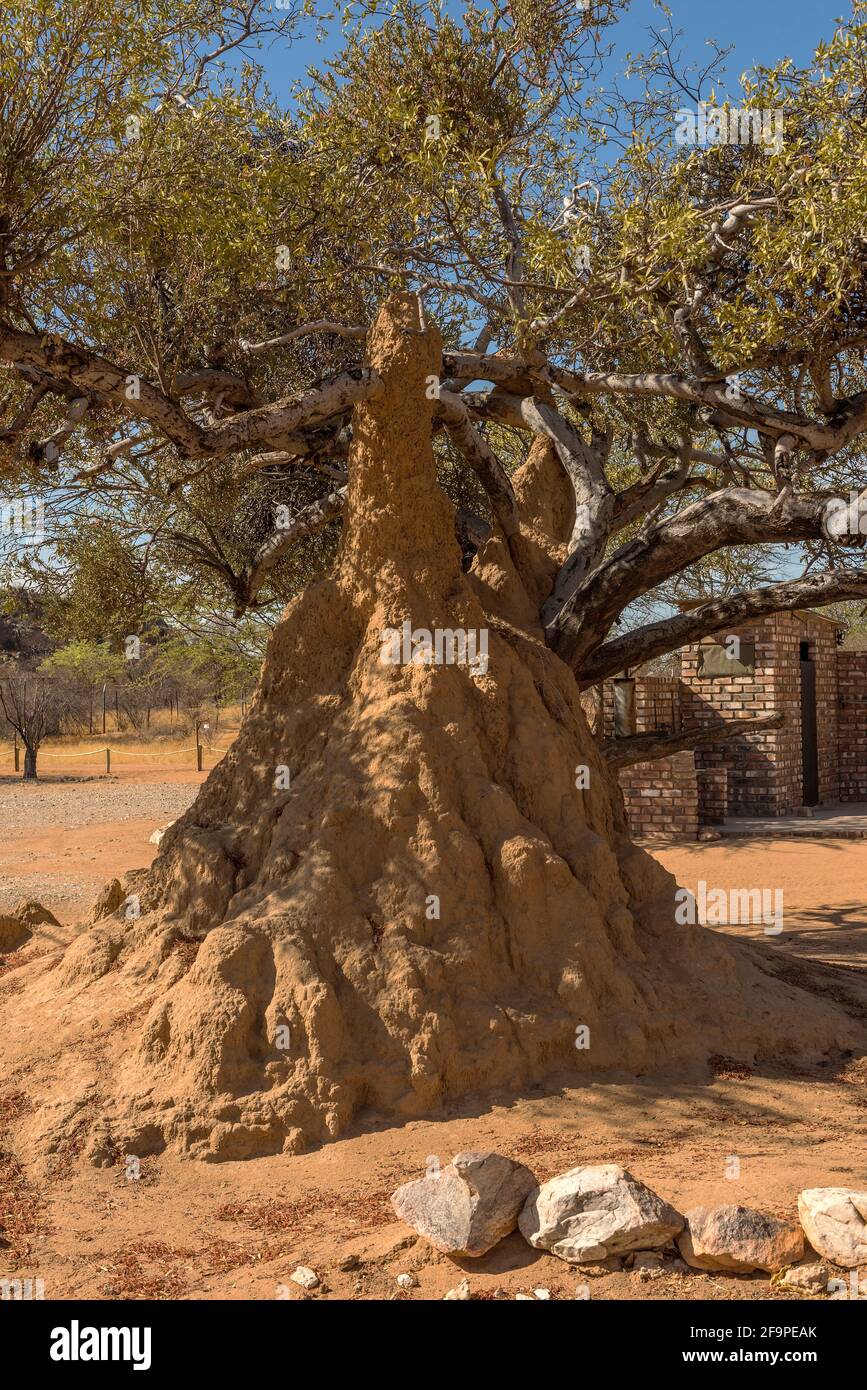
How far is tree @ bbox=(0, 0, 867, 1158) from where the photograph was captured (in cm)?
479

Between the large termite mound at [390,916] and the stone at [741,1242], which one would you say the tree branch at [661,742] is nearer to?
the large termite mound at [390,916]

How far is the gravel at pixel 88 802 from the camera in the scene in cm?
1633

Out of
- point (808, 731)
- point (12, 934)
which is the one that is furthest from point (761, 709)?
point (12, 934)

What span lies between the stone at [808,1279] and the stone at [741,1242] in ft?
0.16

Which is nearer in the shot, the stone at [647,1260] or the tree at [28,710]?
the stone at [647,1260]

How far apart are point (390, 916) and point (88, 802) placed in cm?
1447

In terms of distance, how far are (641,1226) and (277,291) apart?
20.9ft

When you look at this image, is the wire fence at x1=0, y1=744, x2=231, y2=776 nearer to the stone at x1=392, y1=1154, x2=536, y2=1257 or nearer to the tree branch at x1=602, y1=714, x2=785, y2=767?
the tree branch at x1=602, y1=714, x2=785, y2=767

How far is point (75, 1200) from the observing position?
13.6 ft

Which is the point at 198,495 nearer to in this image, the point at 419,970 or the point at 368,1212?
the point at 419,970

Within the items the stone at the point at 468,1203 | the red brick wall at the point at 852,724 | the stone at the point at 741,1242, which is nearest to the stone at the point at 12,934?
the stone at the point at 468,1203

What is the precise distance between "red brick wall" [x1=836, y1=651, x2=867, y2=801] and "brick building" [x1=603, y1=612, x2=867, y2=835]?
1210 millimetres

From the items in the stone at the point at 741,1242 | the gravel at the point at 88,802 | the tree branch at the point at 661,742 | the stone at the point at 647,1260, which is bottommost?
the stone at the point at 647,1260

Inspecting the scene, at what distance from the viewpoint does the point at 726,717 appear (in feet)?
47.3
